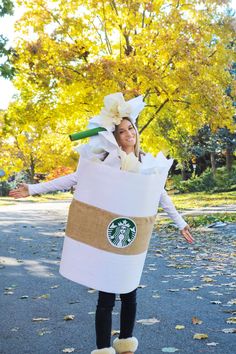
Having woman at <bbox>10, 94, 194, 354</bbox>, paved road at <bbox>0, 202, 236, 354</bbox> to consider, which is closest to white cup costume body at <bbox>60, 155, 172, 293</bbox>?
woman at <bbox>10, 94, 194, 354</bbox>

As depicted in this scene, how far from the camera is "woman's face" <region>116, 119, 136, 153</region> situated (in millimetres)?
3531

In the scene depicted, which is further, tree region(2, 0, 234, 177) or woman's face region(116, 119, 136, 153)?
tree region(2, 0, 234, 177)

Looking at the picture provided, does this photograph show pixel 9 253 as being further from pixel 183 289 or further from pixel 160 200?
pixel 160 200

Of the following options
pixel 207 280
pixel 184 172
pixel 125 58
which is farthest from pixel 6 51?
pixel 184 172

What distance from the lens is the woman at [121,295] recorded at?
3400 mm

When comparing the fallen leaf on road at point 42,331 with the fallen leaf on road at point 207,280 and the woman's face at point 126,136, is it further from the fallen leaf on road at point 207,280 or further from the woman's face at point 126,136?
the fallen leaf on road at point 207,280

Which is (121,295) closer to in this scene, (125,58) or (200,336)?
(200,336)

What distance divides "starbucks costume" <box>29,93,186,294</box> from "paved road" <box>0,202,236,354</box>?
0.76 m

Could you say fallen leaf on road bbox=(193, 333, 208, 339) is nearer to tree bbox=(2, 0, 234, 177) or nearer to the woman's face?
the woman's face

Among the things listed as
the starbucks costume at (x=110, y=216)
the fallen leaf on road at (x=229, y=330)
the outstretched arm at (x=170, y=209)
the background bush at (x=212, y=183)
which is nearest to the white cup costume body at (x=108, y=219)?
the starbucks costume at (x=110, y=216)

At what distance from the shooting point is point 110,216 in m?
3.26

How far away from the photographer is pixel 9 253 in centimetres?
905

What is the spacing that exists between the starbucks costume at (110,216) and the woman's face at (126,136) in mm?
104

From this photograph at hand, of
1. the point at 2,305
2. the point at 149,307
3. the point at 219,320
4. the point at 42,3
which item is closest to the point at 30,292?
the point at 2,305
